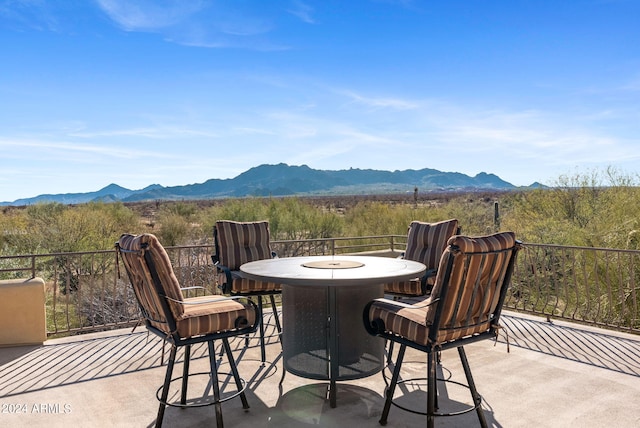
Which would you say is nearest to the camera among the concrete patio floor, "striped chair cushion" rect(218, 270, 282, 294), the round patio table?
the concrete patio floor

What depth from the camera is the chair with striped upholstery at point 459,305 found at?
2.29m

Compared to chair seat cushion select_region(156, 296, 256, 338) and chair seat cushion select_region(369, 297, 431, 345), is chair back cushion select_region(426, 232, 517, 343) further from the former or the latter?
chair seat cushion select_region(156, 296, 256, 338)

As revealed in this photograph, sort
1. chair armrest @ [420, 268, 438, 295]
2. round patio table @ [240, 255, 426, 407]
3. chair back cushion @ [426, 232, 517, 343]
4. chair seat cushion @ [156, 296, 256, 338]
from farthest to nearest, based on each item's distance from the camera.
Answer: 1. chair armrest @ [420, 268, 438, 295]
2. round patio table @ [240, 255, 426, 407]
3. chair seat cushion @ [156, 296, 256, 338]
4. chair back cushion @ [426, 232, 517, 343]

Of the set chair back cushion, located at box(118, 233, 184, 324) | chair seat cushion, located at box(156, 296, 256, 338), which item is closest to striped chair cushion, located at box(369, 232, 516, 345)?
chair seat cushion, located at box(156, 296, 256, 338)

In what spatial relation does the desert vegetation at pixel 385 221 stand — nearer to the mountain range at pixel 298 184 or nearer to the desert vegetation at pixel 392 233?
the desert vegetation at pixel 392 233

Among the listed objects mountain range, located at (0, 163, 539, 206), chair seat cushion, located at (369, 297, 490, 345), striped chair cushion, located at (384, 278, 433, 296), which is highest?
mountain range, located at (0, 163, 539, 206)

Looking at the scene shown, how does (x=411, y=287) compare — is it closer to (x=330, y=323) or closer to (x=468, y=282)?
(x=330, y=323)

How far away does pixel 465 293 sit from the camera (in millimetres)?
2357

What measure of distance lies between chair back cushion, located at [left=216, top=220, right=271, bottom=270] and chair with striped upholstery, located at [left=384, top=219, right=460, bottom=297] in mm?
1264

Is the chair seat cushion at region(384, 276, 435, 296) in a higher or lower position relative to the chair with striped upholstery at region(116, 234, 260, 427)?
lower

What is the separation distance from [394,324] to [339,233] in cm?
1170

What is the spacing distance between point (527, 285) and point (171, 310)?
21.8 ft

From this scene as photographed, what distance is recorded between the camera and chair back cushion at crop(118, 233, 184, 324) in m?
2.45

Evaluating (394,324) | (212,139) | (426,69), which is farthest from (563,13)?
(212,139)
